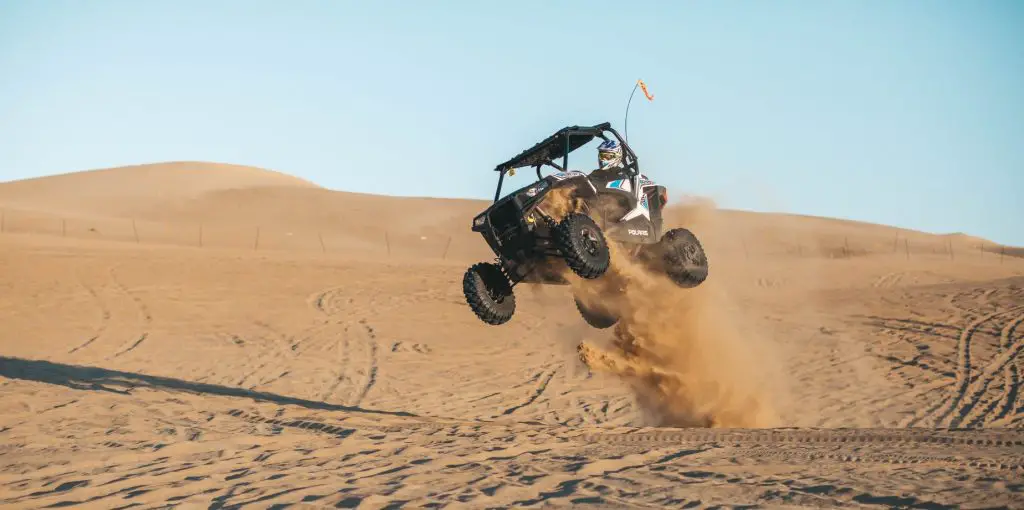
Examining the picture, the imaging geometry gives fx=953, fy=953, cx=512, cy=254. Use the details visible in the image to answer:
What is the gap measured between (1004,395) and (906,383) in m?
1.40

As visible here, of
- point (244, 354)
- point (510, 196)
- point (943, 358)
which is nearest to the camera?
point (510, 196)

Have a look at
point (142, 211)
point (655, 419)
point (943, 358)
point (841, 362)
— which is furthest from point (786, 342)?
point (142, 211)

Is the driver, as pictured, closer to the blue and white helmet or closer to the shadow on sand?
the blue and white helmet

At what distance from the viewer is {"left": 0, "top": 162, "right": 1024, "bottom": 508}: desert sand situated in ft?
22.7

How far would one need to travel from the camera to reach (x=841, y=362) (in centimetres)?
1579

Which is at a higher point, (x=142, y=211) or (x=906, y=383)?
(x=142, y=211)

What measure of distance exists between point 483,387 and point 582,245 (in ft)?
18.6

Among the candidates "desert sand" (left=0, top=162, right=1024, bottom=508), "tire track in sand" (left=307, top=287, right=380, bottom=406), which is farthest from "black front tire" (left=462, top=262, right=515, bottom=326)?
"tire track in sand" (left=307, top=287, right=380, bottom=406)

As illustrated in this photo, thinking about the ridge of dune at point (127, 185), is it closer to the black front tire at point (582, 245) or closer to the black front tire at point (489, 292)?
the black front tire at point (489, 292)

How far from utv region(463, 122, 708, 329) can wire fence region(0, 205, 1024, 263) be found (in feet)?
81.9

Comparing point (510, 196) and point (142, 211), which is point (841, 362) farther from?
point (142, 211)

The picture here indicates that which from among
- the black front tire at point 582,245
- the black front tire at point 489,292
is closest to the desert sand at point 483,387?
the black front tire at point 489,292

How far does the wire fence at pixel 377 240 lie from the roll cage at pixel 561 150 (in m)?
25.4

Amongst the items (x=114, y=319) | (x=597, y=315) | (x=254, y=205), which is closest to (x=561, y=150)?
(x=597, y=315)
